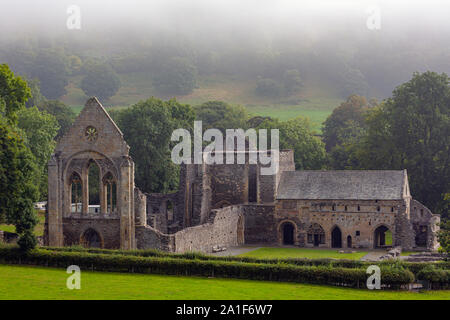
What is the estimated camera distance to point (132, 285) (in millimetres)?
39344

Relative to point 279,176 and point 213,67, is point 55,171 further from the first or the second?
point 213,67

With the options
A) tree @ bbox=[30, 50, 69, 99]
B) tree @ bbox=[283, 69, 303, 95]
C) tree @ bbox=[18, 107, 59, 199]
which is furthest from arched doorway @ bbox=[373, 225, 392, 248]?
tree @ bbox=[30, 50, 69, 99]

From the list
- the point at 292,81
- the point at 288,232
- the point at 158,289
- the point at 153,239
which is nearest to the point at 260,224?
the point at 288,232

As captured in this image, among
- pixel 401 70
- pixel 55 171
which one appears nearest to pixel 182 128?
pixel 55 171

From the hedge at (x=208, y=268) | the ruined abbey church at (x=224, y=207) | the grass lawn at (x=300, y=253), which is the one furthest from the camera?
the grass lawn at (x=300, y=253)

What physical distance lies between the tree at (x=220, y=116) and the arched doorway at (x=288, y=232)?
46923 mm

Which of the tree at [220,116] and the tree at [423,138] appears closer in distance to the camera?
the tree at [423,138]

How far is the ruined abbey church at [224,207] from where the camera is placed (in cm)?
5362

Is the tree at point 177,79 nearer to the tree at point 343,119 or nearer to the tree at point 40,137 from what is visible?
the tree at point 343,119

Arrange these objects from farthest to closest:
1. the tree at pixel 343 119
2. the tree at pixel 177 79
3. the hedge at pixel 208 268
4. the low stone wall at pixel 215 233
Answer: the tree at pixel 177 79, the tree at pixel 343 119, the low stone wall at pixel 215 233, the hedge at pixel 208 268

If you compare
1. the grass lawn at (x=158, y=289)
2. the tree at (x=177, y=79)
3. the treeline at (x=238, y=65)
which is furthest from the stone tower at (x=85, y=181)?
the tree at (x=177, y=79)

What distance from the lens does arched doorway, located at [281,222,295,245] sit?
66.6 meters

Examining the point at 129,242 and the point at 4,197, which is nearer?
the point at 4,197

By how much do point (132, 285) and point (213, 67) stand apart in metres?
157
